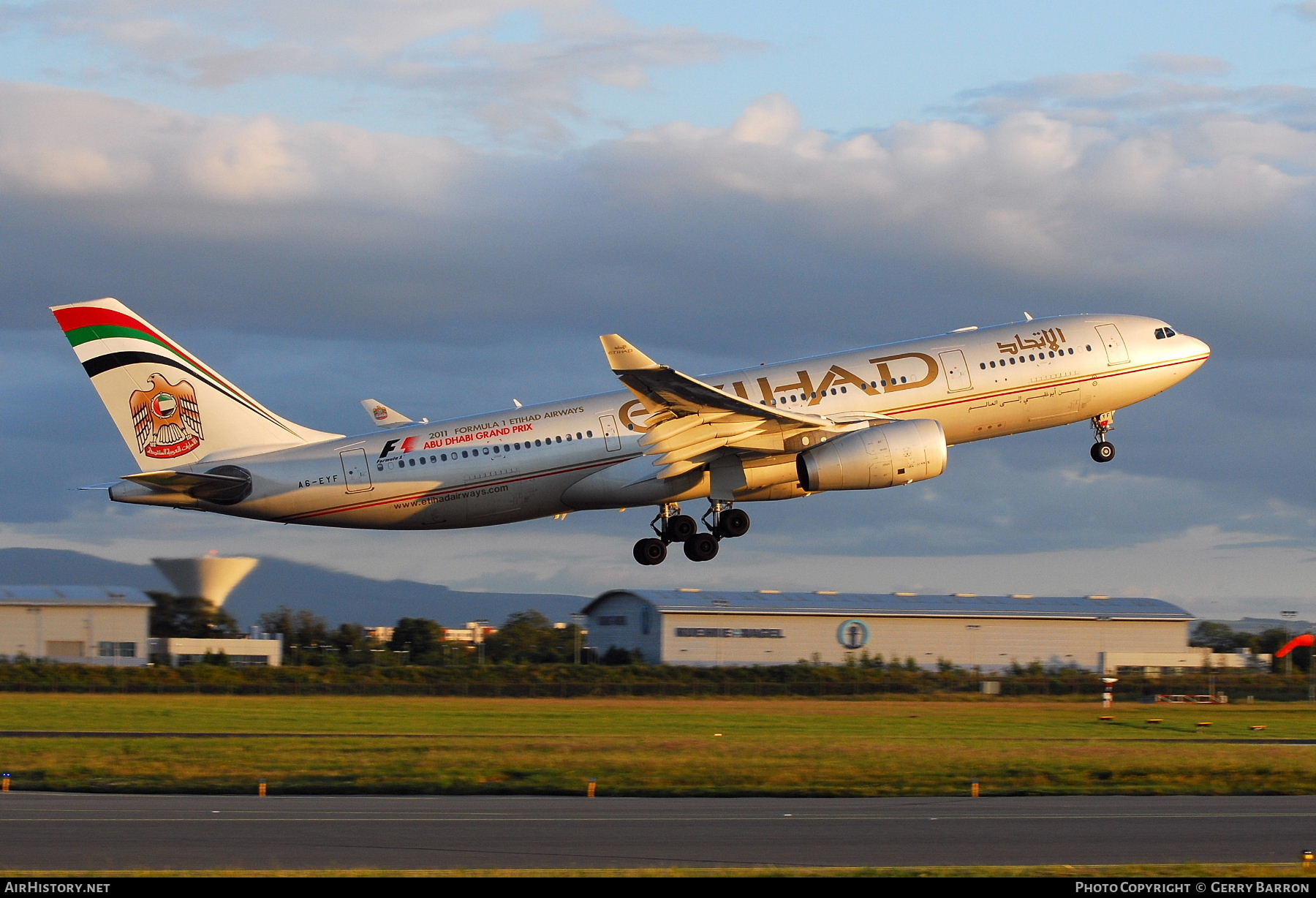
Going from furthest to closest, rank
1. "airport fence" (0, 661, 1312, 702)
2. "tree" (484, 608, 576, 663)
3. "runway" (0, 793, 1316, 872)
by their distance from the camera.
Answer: "tree" (484, 608, 576, 663) < "airport fence" (0, 661, 1312, 702) < "runway" (0, 793, 1316, 872)

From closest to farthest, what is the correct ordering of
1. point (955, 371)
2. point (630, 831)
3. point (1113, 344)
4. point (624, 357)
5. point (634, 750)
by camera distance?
point (630, 831) < point (624, 357) < point (955, 371) < point (1113, 344) < point (634, 750)

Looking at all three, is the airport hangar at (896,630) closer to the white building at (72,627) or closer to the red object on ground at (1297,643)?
the red object on ground at (1297,643)

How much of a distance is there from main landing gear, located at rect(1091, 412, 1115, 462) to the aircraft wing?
1099 cm

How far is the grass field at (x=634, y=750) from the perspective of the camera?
132 feet

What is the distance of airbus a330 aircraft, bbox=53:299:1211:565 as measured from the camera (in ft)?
144

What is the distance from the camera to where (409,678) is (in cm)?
8900

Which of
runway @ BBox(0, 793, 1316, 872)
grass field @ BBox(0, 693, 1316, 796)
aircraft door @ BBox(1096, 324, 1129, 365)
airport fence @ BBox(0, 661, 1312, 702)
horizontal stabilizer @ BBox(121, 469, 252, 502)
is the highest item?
aircraft door @ BBox(1096, 324, 1129, 365)

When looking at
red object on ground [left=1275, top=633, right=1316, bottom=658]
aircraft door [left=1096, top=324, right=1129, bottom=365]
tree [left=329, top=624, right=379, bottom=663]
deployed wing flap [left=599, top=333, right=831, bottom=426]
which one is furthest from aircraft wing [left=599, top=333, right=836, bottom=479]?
red object on ground [left=1275, top=633, right=1316, bottom=658]

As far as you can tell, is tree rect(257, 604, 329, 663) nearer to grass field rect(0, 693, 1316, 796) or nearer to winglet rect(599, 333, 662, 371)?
grass field rect(0, 693, 1316, 796)

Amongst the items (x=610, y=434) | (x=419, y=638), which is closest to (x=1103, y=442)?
(x=610, y=434)

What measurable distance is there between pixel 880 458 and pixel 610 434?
8048 mm

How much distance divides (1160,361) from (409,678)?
174 ft

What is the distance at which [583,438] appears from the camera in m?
44.6

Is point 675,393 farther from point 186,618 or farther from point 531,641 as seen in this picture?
point 531,641
